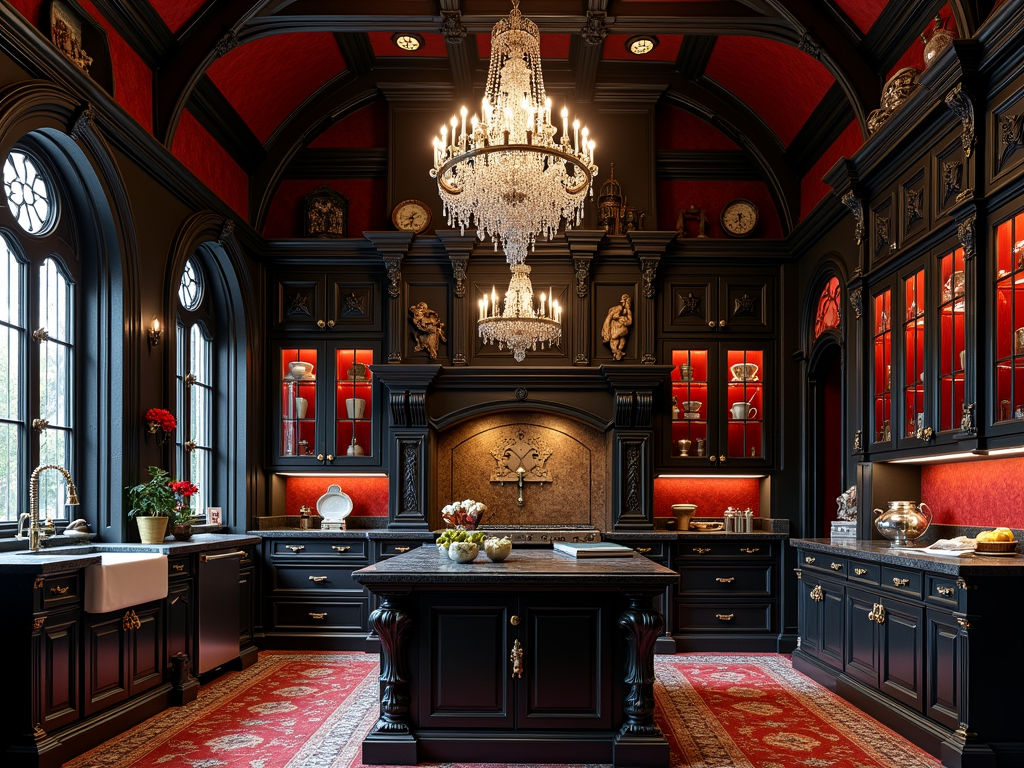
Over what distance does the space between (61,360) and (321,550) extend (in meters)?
3.26

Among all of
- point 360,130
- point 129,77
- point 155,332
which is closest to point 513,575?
point 155,332

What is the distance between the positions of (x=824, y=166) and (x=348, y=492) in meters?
5.65

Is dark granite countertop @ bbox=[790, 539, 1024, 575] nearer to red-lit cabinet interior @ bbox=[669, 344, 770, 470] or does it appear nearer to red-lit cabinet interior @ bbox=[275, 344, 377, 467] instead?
red-lit cabinet interior @ bbox=[669, 344, 770, 470]

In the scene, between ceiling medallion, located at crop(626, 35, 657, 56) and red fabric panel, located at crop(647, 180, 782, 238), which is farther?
red fabric panel, located at crop(647, 180, 782, 238)

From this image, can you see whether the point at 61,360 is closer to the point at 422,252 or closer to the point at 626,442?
the point at 422,252

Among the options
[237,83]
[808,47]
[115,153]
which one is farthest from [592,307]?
[115,153]

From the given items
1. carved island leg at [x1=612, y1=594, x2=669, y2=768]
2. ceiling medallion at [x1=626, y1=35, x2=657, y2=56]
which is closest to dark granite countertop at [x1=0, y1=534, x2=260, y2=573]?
carved island leg at [x1=612, y1=594, x2=669, y2=768]

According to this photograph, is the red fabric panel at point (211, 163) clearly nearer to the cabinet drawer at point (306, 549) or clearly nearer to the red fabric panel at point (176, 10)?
the red fabric panel at point (176, 10)

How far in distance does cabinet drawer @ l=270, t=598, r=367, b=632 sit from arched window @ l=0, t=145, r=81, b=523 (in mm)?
2946

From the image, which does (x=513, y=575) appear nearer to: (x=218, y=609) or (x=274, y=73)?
(x=218, y=609)

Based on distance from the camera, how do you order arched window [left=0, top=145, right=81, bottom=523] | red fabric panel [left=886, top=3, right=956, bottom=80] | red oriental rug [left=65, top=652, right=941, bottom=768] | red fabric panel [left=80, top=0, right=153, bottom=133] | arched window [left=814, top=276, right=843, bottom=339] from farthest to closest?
arched window [left=814, top=276, right=843, bottom=339] → red fabric panel [left=80, top=0, right=153, bottom=133] → red fabric panel [left=886, top=3, right=956, bottom=80] → arched window [left=0, top=145, right=81, bottom=523] → red oriental rug [left=65, top=652, right=941, bottom=768]

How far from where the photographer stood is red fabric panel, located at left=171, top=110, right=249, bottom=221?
7.43 meters

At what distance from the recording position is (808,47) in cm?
692

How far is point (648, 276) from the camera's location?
8.85 m
